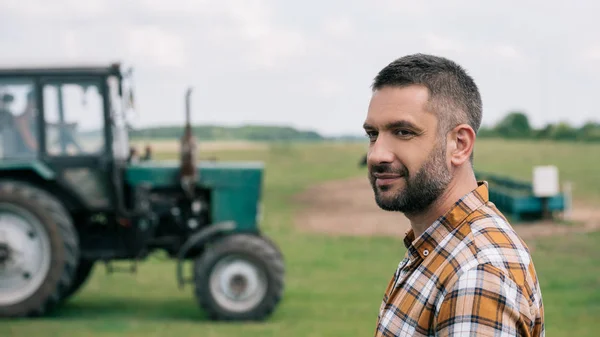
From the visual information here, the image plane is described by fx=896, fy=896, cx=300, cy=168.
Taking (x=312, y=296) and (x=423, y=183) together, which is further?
(x=312, y=296)

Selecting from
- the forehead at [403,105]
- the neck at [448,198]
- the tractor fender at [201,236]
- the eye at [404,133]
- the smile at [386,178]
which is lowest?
the tractor fender at [201,236]

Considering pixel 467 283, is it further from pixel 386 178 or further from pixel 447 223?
pixel 386 178

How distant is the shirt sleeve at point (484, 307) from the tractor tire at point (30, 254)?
23.4 ft

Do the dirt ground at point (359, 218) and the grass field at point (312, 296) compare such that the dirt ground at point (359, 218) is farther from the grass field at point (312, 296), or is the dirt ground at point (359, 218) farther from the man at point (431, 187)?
the man at point (431, 187)

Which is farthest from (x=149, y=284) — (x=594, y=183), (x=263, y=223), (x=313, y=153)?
(x=313, y=153)

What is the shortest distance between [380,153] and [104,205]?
23.7ft

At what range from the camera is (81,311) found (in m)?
9.16

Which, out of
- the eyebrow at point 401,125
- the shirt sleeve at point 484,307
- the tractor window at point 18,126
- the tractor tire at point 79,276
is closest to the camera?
the shirt sleeve at point 484,307

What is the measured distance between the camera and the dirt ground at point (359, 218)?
1653cm

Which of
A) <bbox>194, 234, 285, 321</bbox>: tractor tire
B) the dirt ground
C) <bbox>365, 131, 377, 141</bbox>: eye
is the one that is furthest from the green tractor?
<bbox>365, 131, 377, 141</bbox>: eye

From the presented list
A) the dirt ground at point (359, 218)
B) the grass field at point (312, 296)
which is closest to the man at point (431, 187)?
the grass field at point (312, 296)

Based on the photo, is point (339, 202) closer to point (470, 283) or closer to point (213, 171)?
point (213, 171)

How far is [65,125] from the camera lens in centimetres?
859

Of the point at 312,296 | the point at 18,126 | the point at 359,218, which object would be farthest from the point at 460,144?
the point at 359,218
